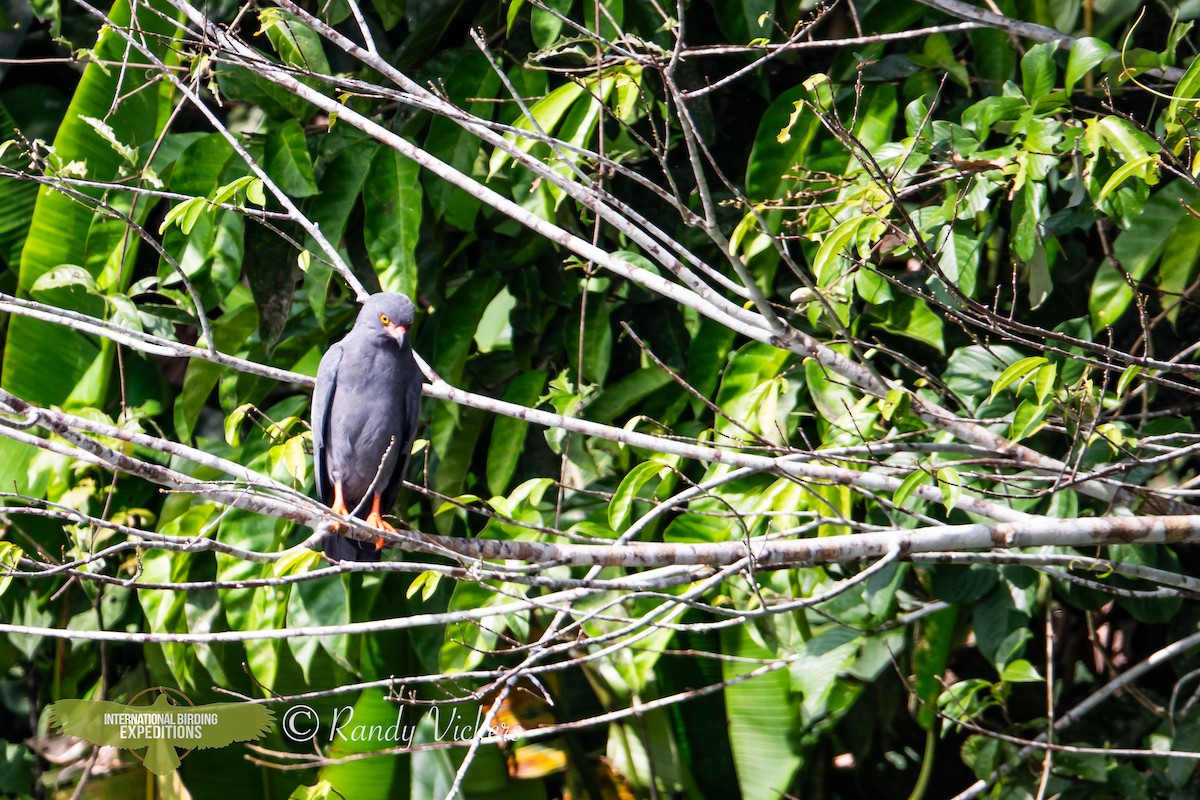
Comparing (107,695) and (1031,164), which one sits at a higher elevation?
(1031,164)

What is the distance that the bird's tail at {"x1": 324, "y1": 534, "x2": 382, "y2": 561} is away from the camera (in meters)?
3.08

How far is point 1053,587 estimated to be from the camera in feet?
11.2

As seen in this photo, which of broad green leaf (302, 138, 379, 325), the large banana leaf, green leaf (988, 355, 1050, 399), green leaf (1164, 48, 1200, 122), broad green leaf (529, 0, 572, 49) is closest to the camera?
green leaf (988, 355, 1050, 399)

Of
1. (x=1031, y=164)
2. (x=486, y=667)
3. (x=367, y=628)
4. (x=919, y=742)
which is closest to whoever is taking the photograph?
(x=367, y=628)

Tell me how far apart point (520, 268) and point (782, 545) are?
1.51 meters

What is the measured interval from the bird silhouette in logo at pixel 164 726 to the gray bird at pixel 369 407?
0.80 m

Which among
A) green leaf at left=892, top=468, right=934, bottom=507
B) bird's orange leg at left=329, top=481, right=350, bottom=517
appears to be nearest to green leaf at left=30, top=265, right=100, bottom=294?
bird's orange leg at left=329, top=481, right=350, bottom=517

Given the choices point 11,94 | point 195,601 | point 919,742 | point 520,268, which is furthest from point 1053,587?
point 11,94

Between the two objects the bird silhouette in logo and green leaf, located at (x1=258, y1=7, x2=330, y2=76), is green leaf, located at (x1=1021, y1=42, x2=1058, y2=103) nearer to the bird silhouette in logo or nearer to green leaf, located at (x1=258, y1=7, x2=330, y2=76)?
green leaf, located at (x1=258, y1=7, x2=330, y2=76)

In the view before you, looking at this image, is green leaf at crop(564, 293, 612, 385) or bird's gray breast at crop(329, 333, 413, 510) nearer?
bird's gray breast at crop(329, 333, 413, 510)

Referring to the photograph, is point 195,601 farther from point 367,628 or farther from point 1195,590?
point 1195,590

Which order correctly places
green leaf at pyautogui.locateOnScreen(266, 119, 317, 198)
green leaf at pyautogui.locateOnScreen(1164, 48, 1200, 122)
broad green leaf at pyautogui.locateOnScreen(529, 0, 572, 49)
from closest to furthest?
green leaf at pyautogui.locateOnScreen(1164, 48, 1200, 122)
broad green leaf at pyautogui.locateOnScreen(529, 0, 572, 49)
green leaf at pyautogui.locateOnScreen(266, 119, 317, 198)

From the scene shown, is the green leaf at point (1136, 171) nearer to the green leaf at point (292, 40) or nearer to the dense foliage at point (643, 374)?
the dense foliage at point (643, 374)

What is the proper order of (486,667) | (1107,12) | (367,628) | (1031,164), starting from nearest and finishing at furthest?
(367,628) < (1031,164) < (1107,12) < (486,667)
